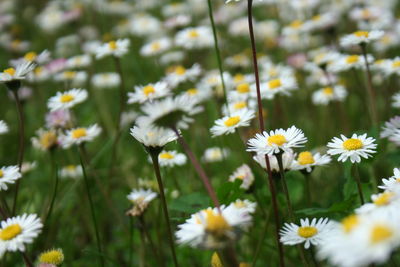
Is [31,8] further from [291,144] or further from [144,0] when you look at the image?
[291,144]

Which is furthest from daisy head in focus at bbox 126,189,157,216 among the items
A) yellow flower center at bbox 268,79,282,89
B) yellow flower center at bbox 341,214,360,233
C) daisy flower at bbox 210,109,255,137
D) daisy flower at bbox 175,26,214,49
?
daisy flower at bbox 175,26,214,49

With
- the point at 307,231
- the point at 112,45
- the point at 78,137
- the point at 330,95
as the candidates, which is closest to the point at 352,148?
the point at 307,231

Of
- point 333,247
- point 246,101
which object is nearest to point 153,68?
point 246,101

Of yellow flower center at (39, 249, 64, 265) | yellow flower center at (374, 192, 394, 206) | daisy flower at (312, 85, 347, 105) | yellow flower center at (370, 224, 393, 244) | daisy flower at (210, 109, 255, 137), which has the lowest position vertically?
yellow flower center at (39, 249, 64, 265)

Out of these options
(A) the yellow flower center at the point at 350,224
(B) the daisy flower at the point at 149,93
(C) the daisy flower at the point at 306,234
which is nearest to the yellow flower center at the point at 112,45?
(B) the daisy flower at the point at 149,93

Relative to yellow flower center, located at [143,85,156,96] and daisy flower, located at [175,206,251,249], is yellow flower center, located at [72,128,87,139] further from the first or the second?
daisy flower, located at [175,206,251,249]

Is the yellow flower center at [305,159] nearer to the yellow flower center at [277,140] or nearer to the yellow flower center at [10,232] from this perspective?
the yellow flower center at [277,140]

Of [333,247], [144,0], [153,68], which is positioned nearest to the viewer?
[333,247]

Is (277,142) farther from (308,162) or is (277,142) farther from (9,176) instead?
(9,176)
